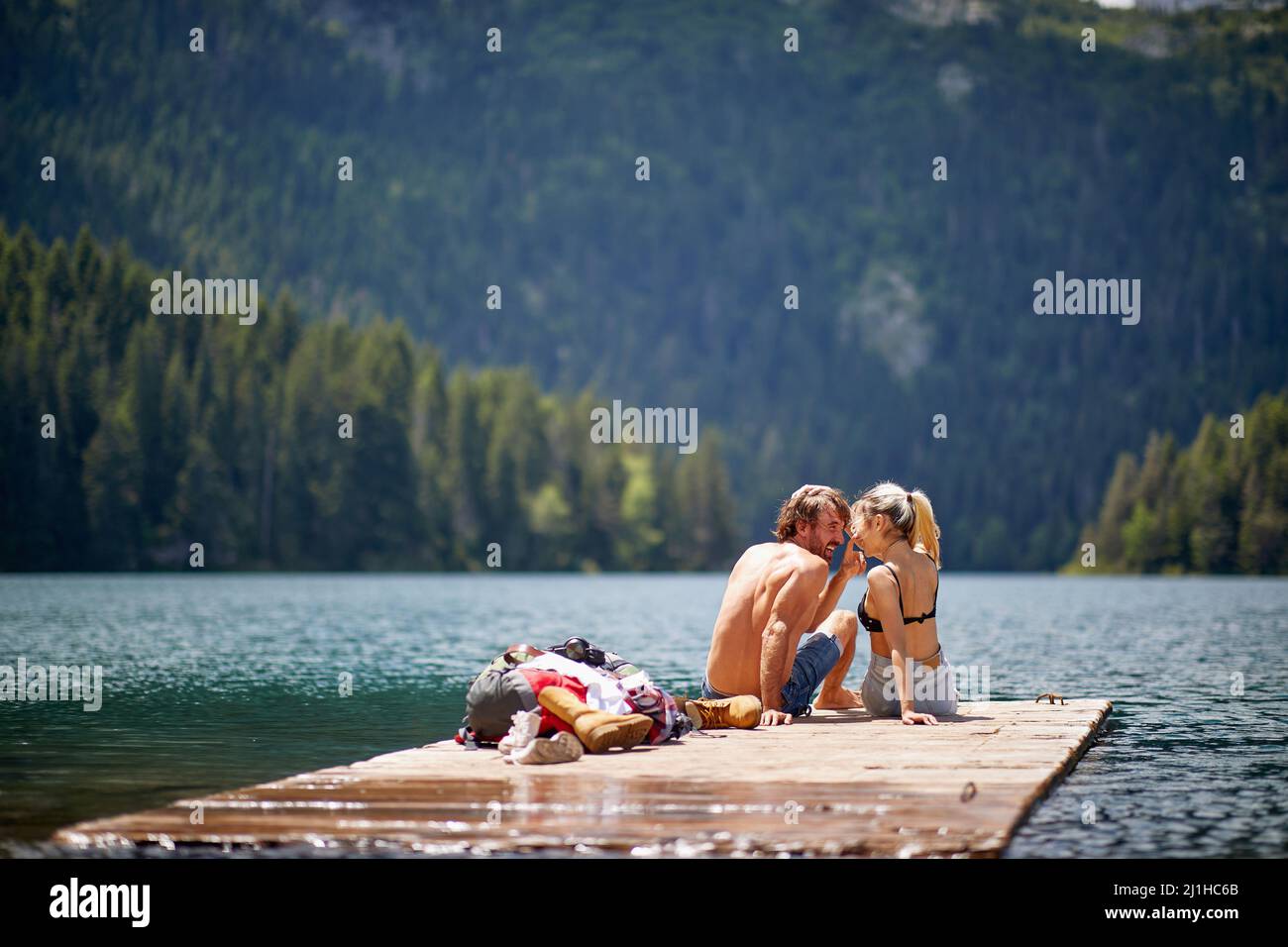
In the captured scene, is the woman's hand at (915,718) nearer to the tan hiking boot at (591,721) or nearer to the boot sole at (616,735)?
the boot sole at (616,735)

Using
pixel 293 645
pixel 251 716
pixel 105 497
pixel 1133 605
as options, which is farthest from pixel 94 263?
pixel 251 716

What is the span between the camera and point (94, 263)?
16500 cm

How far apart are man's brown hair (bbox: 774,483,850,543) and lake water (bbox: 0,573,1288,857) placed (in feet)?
11.7

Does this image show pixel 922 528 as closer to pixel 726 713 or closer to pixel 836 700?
pixel 726 713

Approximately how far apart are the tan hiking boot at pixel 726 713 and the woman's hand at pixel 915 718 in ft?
5.38

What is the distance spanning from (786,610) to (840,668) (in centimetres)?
308

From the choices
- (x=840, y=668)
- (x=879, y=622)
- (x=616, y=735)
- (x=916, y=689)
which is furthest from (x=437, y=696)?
(x=616, y=735)

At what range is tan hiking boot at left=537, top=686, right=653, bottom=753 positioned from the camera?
14836 mm

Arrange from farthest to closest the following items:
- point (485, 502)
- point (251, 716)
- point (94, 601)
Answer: point (485, 502) < point (94, 601) < point (251, 716)

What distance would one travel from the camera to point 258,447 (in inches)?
6393
